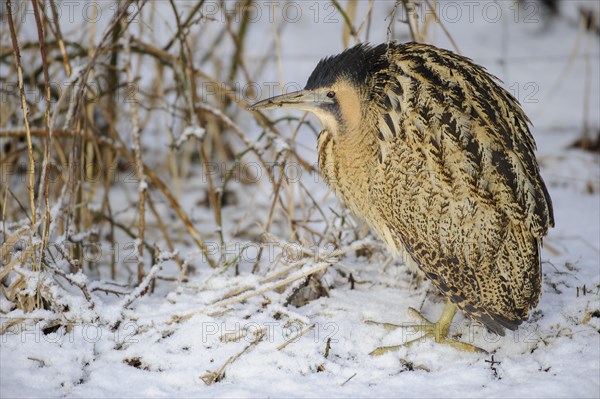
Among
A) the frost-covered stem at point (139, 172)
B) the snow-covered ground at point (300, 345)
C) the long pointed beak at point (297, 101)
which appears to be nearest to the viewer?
the snow-covered ground at point (300, 345)

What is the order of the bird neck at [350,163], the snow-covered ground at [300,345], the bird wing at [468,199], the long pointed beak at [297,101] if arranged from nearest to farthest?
the snow-covered ground at [300,345] → the bird wing at [468,199] → the bird neck at [350,163] → the long pointed beak at [297,101]

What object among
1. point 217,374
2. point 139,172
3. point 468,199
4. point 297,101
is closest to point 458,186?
point 468,199

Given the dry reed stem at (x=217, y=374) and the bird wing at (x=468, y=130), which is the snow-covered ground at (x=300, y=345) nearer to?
the dry reed stem at (x=217, y=374)

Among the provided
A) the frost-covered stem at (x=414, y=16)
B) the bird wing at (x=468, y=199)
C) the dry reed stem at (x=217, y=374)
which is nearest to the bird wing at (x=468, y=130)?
the bird wing at (x=468, y=199)

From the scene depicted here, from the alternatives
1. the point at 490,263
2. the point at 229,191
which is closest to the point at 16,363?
the point at 490,263

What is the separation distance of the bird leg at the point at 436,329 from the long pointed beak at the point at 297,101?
96 centimetres

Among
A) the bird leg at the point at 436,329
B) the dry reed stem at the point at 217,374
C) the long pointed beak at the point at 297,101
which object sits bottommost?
the dry reed stem at the point at 217,374

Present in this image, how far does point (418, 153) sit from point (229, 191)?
274 centimetres

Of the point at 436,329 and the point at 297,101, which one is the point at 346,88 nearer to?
the point at 297,101

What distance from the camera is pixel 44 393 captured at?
8.54ft

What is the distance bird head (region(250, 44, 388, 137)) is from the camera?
3119mm

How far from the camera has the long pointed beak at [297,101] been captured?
3.19 metres

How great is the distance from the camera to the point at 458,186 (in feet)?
9.20

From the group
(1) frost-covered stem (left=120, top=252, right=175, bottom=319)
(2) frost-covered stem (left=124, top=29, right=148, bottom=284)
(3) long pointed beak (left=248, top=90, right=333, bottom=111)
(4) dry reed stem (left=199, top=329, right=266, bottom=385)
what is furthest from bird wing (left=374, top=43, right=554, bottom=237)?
(2) frost-covered stem (left=124, top=29, right=148, bottom=284)
